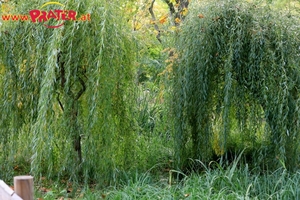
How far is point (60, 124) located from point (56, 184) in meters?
0.63

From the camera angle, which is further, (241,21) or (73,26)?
(241,21)

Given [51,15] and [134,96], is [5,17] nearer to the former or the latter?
[51,15]

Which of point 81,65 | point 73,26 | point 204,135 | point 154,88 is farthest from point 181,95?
point 154,88

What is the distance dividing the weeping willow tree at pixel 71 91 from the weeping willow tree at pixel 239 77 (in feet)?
2.15

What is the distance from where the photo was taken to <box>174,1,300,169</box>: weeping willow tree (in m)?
4.31

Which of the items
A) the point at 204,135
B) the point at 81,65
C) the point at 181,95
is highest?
the point at 81,65

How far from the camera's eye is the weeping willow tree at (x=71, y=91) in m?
3.89

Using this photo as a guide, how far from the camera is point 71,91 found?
13.9 ft

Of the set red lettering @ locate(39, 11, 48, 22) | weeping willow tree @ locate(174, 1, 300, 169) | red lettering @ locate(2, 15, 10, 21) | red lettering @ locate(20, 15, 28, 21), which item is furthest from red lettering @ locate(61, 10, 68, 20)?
weeping willow tree @ locate(174, 1, 300, 169)

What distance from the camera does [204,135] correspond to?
15.1ft

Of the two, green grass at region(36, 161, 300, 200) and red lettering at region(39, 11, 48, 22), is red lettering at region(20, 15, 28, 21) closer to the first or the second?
red lettering at region(39, 11, 48, 22)

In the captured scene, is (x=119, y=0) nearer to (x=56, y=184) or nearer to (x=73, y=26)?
(x=73, y=26)

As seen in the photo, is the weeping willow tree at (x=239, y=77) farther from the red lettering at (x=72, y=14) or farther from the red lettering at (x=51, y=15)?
the red lettering at (x=51, y=15)

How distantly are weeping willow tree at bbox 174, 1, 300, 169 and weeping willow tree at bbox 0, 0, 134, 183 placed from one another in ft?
2.15
